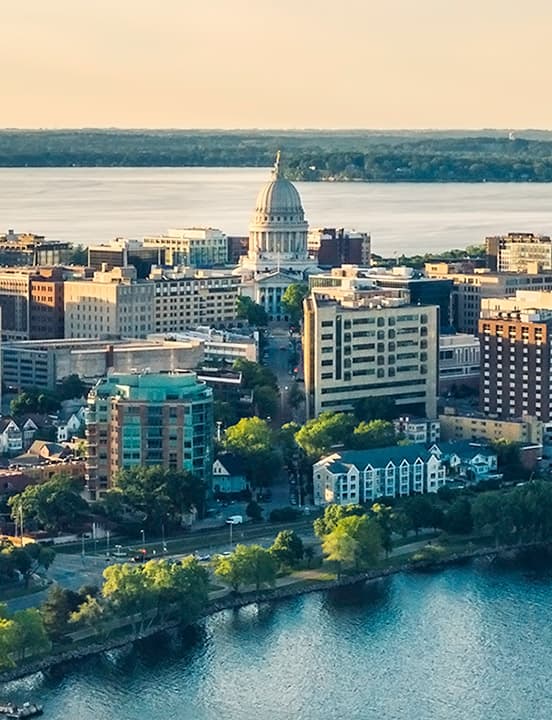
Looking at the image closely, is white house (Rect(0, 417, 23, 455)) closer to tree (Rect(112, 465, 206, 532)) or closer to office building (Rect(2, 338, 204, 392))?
tree (Rect(112, 465, 206, 532))

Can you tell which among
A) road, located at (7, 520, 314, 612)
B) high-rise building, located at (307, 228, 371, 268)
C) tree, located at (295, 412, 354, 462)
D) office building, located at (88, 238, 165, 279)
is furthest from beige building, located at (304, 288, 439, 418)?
high-rise building, located at (307, 228, 371, 268)

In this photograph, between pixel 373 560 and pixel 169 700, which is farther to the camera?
pixel 373 560

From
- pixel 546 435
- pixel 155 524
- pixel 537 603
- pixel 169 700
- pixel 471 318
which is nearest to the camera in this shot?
pixel 169 700

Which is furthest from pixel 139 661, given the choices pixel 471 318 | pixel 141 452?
pixel 471 318

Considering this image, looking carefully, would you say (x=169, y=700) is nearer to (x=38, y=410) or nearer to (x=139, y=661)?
(x=139, y=661)

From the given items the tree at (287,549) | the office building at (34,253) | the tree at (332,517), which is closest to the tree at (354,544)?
the tree at (287,549)
